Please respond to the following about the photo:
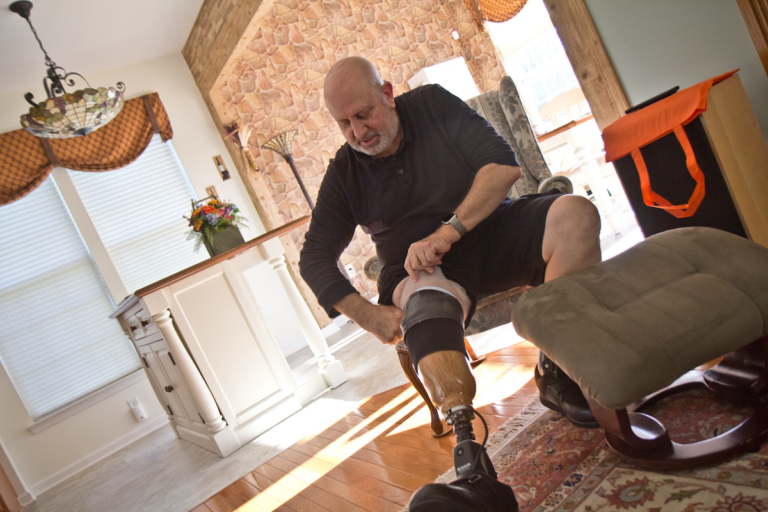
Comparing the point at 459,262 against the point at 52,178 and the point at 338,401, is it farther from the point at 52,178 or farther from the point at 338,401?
the point at 52,178

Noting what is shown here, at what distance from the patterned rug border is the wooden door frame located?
3.84 ft

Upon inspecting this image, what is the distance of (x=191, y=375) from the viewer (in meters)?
2.42

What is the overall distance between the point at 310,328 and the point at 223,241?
70cm

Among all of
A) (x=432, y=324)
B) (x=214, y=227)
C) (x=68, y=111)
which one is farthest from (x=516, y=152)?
(x=68, y=111)

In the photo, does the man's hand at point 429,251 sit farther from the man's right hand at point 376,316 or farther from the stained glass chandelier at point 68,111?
the stained glass chandelier at point 68,111

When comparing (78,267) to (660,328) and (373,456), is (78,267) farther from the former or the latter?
(660,328)

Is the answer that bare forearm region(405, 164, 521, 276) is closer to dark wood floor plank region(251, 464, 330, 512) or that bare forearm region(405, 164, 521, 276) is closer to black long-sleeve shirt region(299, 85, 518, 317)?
black long-sleeve shirt region(299, 85, 518, 317)

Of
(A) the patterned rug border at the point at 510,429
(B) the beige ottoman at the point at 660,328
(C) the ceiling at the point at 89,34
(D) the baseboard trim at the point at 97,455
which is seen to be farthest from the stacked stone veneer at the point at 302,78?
(B) the beige ottoman at the point at 660,328

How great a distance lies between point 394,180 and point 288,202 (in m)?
3.39

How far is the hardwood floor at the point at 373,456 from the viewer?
1.50 m

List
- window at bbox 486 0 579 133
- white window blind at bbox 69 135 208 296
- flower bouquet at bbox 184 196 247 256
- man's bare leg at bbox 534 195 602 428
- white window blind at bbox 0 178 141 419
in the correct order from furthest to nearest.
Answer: window at bbox 486 0 579 133 < white window blind at bbox 69 135 208 296 < white window blind at bbox 0 178 141 419 < flower bouquet at bbox 184 196 247 256 < man's bare leg at bbox 534 195 602 428

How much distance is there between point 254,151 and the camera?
4.52 metres

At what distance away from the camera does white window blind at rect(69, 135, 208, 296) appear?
4.05 meters

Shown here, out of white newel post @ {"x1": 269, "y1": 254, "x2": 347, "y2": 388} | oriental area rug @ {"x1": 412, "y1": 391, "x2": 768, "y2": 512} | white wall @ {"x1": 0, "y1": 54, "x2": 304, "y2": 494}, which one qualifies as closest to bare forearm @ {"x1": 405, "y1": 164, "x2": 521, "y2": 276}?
oriental area rug @ {"x1": 412, "y1": 391, "x2": 768, "y2": 512}
